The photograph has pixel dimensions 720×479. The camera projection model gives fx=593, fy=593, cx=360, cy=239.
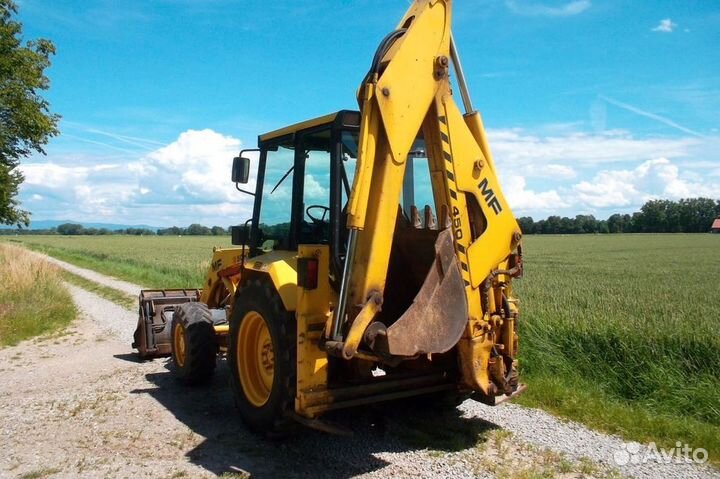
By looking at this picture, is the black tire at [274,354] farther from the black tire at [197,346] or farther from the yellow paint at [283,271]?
the black tire at [197,346]

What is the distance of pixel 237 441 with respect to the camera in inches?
199

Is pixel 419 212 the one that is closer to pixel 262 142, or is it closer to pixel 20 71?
pixel 262 142

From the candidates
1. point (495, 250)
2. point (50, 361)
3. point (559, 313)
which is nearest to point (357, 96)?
point (495, 250)

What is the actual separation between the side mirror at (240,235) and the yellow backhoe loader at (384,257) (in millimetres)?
415

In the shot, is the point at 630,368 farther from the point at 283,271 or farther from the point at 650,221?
the point at 650,221

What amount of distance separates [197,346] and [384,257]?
3.33 m

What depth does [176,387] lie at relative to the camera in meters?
6.89

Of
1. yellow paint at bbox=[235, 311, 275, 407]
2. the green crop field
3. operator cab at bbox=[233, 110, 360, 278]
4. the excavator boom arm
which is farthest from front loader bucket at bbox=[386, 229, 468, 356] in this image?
the green crop field

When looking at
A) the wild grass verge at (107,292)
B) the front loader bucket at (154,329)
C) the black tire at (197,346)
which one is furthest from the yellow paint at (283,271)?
the wild grass verge at (107,292)

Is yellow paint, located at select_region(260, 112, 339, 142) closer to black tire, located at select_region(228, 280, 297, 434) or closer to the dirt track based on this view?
A: black tire, located at select_region(228, 280, 297, 434)

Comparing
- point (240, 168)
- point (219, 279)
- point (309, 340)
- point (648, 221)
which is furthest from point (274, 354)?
point (648, 221)

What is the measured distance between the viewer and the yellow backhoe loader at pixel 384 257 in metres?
4.02

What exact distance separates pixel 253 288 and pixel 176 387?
248 cm

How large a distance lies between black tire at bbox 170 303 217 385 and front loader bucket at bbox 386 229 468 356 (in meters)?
3.34
